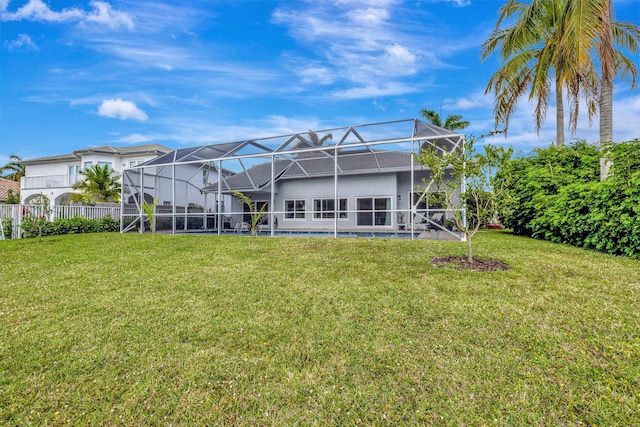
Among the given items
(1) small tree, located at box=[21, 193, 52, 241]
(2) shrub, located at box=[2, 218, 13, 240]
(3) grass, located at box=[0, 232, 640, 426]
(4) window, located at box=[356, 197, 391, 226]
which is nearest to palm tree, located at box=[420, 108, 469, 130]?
(4) window, located at box=[356, 197, 391, 226]

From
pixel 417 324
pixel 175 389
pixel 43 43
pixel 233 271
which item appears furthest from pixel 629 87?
pixel 43 43

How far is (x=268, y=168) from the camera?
19141 millimetres

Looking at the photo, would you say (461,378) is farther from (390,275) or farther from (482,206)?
(482,206)

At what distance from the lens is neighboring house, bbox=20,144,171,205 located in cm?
2497

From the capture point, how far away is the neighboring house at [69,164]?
2497cm

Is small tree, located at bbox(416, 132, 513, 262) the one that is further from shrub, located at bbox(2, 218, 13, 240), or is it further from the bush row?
shrub, located at bbox(2, 218, 13, 240)

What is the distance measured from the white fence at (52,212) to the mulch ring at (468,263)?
55.3 feet

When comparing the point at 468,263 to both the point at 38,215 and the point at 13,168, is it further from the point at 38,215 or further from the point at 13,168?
the point at 13,168

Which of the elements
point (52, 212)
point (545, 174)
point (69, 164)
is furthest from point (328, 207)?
point (69, 164)

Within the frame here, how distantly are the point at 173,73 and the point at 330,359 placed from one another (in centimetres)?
1543

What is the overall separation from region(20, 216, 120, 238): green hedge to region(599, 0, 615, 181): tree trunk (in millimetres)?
20307

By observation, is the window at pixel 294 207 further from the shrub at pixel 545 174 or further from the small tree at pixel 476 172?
the small tree at pixel 476 172

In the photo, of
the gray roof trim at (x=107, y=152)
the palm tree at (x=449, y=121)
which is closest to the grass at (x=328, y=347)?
the palm tree at (x=449, y=121)

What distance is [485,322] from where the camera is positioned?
3648 millimetres
